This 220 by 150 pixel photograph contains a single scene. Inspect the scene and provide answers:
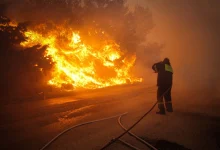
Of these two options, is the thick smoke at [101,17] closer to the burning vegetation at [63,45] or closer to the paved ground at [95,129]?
the burning vegetation at [63,45]

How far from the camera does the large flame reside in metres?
11.7

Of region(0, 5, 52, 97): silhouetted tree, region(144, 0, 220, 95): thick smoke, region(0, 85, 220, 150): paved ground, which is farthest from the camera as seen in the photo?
region(144, 0, 220, 95): thick smoke

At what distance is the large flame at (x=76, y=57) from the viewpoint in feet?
38.4

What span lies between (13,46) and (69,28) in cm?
526

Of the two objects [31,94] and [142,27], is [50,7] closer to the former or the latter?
[31,94]

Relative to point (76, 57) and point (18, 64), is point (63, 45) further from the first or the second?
point (18, 64)

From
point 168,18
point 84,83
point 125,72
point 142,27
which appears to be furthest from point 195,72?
point 84,83

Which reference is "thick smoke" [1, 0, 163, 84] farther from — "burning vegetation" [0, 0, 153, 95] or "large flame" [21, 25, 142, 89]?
"large flame" [21, 25, 142, 89]

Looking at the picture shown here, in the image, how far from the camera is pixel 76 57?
1336 centimetres

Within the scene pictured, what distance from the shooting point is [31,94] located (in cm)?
912

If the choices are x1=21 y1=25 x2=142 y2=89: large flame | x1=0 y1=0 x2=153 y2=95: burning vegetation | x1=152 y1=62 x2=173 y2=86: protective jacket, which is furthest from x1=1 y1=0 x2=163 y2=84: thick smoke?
x1=152 y1=62 x2=173 y2=86: protective jacket

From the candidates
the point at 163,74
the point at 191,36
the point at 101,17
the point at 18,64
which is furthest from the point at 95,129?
the point at 191,36

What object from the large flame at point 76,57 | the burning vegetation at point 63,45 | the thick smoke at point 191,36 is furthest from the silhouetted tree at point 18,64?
the thick smoke at point 191,36

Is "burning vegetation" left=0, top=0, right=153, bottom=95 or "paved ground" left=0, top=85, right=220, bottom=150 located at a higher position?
"burning vegetation" left=0, top=0, right=153, bottom=95
